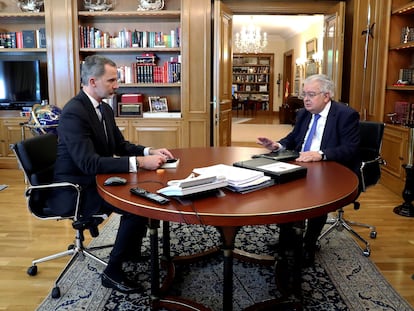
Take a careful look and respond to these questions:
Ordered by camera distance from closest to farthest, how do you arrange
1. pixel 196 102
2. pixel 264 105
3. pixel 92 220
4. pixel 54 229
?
1. pixel 92 220
2. pixel 54 229
3. pixel 196 102
4. pixel 264 105

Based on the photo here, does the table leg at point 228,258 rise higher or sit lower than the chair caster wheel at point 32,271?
higher

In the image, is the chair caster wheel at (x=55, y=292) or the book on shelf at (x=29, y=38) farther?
the book on shelf at (x=29, y=38)

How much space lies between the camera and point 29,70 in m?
5.68

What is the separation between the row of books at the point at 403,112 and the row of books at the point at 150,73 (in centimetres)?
261

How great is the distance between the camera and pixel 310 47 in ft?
36.5

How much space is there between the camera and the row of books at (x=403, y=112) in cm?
452

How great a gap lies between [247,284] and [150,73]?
3663 millimetres

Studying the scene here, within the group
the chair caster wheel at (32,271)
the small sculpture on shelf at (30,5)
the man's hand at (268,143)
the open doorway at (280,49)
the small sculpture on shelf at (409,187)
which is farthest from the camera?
the open doorway at (280,49)

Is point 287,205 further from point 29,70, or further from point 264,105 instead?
point 264,105

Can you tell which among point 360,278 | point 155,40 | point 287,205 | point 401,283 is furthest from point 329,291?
point 155,40

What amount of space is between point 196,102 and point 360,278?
3.31m

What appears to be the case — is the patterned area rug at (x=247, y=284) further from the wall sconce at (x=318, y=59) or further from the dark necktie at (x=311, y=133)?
the wall sconce at (x=318, y=59)

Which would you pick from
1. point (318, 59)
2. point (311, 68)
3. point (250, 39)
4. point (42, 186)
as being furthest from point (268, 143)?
point (311, 68)

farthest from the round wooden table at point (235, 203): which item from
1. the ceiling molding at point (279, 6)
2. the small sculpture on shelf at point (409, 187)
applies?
the ceiling molding at point (279, 6)
